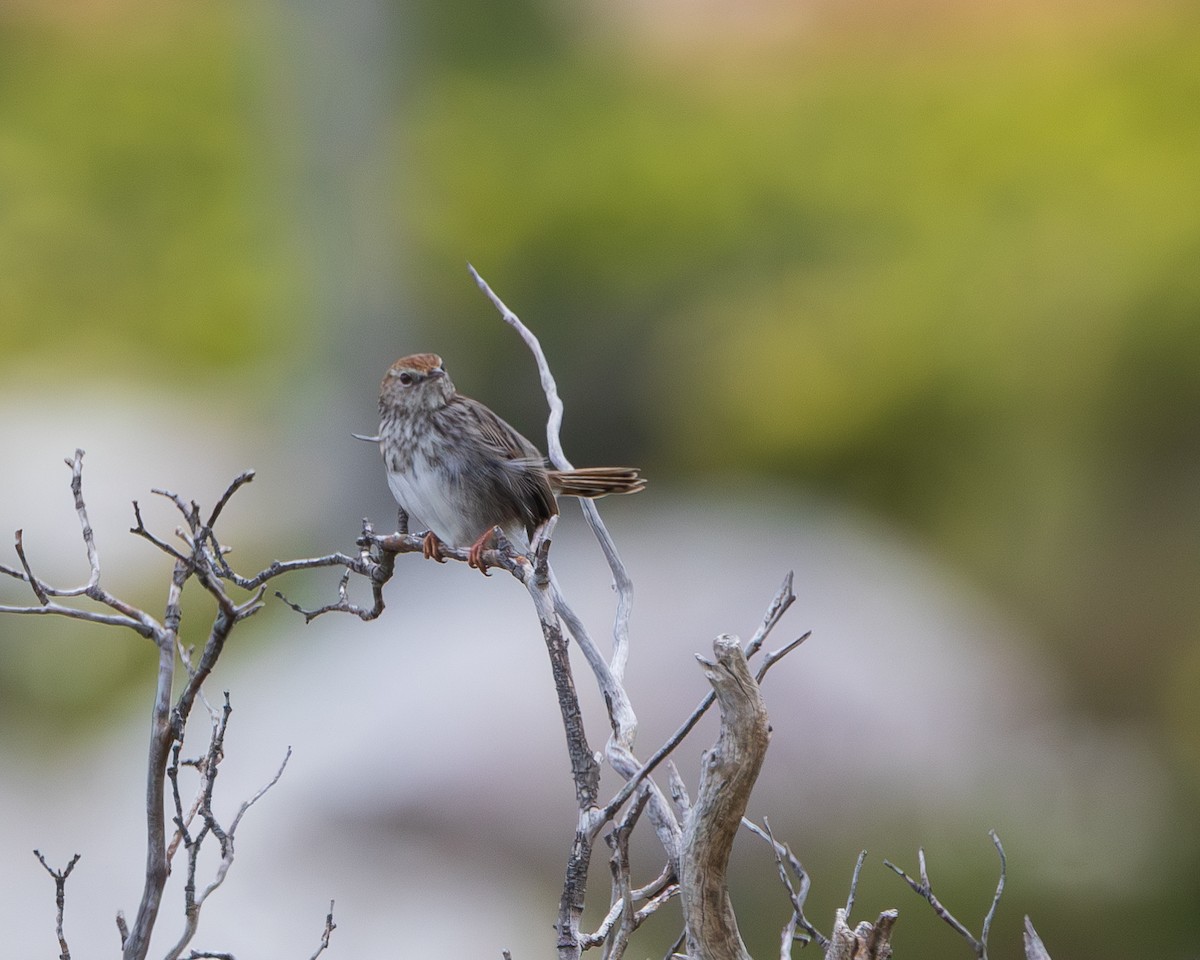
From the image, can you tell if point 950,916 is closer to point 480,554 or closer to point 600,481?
point 480,554

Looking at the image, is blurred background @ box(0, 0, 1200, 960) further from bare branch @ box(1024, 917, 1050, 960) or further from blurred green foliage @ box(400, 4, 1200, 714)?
bare branch @ box(1024, 917, 1050, 960)

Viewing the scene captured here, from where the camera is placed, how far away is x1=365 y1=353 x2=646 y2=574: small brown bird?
192 centimetres

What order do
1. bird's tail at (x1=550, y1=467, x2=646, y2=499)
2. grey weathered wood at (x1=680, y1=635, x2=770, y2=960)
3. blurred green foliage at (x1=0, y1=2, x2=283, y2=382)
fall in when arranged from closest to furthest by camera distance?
grey weathered wood at (x1=680, y1=635, x2=770, y2=960)
bird's tail at (x1=550, y1=467, x2=646, y2=499)
blurred green foliage at (x1=0, y1=2, x2=283, y2=382)

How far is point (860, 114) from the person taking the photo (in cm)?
761

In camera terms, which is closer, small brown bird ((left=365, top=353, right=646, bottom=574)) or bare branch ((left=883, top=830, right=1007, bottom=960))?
bare branch ((left=883, top=830, right=1007, bottom=960))

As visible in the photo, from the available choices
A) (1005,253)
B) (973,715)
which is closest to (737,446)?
(1005,253)

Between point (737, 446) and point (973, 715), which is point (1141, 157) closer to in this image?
point (737, 446)

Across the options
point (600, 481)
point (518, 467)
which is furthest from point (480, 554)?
point (518, 467)

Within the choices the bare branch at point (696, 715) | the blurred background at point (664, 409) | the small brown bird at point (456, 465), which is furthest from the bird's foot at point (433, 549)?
the blurred background at point (664, 409)

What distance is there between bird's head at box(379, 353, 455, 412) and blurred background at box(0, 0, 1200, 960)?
1.37 m

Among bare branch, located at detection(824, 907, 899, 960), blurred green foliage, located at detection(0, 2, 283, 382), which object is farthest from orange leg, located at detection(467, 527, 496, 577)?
blurred green foliage, located at detection(0, 2, 283, 382)

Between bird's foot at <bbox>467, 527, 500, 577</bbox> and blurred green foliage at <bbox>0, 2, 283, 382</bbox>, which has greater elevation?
blurred green foliage at <bbox>0, 2, 283, 382</bbox>

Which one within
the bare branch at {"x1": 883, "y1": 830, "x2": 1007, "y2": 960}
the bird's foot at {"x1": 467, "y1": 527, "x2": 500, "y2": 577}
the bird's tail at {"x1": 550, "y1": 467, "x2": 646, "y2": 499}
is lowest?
the bare branch at {"x1": 883, "y1": 830, "x2": 1007, "y2": 960}

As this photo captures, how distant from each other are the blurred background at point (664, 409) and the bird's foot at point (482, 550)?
1.41m
